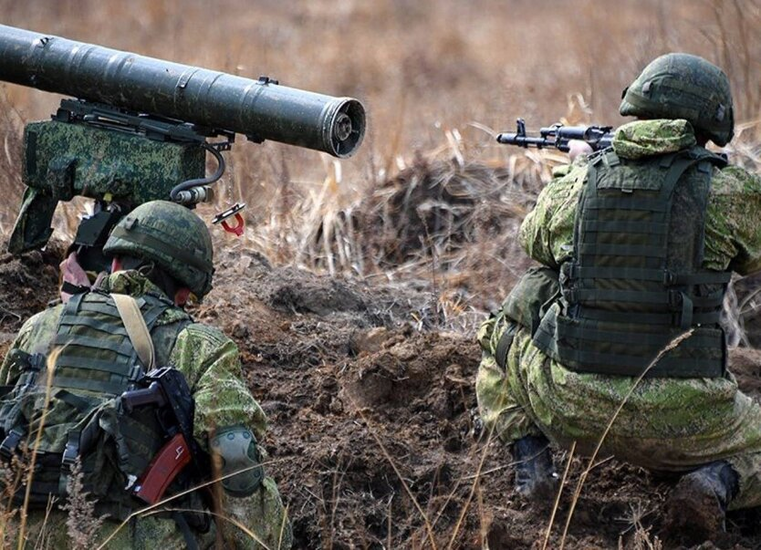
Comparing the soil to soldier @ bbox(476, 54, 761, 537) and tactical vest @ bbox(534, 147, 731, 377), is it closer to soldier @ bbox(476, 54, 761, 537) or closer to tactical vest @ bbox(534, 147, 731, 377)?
soldier @ bbox(476, 54, 761, 537)

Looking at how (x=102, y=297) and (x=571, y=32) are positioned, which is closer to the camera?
(x=102, y=297)

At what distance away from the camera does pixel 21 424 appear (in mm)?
4008

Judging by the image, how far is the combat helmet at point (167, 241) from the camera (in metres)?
4.34

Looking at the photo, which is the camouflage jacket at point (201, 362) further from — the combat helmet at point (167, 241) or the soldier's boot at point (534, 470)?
the soldier's boot at point (534, 470)

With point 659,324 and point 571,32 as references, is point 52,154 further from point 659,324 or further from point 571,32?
point 571,32

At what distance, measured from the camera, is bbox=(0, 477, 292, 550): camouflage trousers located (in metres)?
4.06

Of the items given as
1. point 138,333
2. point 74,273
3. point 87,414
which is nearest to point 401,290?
point 74,273

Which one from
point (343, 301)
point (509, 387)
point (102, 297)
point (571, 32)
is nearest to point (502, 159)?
point (343, 301)

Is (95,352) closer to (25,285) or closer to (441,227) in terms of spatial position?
(25,285)

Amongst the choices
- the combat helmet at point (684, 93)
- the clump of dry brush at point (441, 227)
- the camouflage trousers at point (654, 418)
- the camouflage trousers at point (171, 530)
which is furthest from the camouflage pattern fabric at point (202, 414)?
the clump of dry brush at point (441, 227)

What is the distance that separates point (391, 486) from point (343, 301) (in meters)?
2.13

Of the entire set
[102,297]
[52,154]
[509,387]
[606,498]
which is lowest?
[606,498]

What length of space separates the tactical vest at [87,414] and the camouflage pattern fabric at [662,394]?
1.53m

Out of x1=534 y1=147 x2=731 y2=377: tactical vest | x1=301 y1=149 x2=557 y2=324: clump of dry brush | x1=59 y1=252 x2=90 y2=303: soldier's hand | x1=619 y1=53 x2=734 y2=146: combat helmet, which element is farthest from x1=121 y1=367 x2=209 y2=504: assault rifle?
x1=301 y1=149 x2=557 y2=324: clump of dry brush
